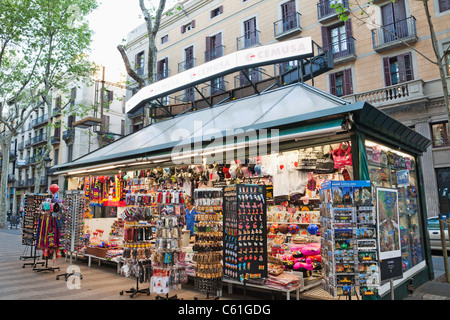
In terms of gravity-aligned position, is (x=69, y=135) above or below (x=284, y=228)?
above

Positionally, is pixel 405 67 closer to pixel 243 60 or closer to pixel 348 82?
pixel 348 82

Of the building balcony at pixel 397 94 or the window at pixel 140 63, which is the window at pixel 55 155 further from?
the building balcony at pixel 397 94

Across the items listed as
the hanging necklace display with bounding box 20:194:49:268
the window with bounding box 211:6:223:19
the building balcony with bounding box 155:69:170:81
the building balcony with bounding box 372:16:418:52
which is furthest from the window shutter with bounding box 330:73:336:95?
the hanging necklace display with bounding box 20:194:49:268

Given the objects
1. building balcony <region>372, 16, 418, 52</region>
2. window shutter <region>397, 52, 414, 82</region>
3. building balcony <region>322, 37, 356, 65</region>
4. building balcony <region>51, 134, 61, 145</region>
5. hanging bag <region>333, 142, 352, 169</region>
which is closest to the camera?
hanging bag <region>333, 142, 352, 169</region>

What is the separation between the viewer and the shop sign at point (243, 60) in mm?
7777

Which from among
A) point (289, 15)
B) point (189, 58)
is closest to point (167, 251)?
point (289, 15)

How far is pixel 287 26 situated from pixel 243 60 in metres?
14.7

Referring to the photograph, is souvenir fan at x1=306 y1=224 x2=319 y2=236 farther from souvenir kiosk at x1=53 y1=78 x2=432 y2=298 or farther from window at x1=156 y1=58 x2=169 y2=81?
window at x1=156 y1=58 x2=169 y2=81

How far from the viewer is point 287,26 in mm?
21141

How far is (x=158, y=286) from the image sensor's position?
5.31 metres

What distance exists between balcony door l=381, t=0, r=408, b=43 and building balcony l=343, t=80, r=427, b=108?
2.94m

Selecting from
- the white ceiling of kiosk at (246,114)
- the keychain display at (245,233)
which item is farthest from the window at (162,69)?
the keychain display at (245,233)

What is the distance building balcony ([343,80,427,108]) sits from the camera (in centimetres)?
1573
